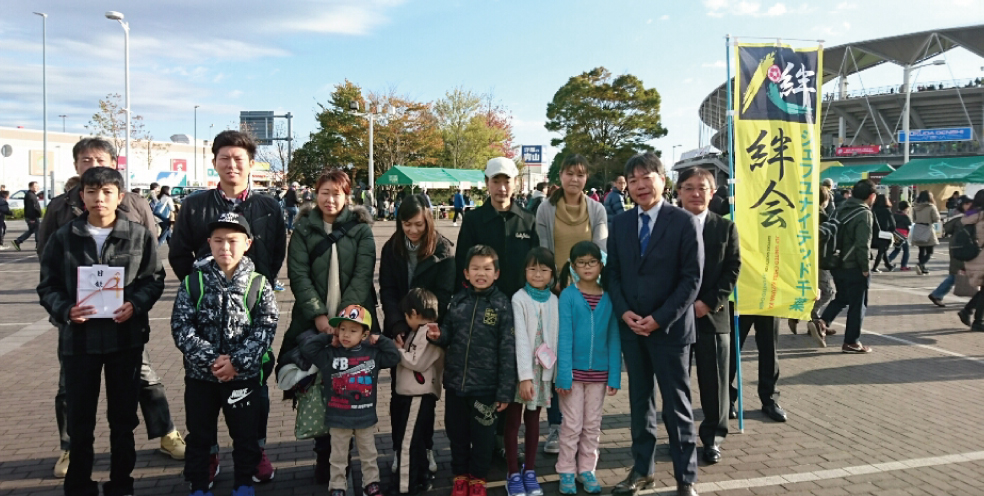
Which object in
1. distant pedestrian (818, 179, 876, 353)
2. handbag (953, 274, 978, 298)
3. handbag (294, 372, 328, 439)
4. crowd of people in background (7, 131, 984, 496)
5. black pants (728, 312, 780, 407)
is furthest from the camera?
handbag (953, 274, 978, 298)

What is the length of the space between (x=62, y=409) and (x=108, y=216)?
5.06 feet

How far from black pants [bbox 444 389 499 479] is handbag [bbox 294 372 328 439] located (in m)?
0.77

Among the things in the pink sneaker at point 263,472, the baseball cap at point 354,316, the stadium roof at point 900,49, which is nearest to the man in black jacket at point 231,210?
the pink sneaker at point 263,472

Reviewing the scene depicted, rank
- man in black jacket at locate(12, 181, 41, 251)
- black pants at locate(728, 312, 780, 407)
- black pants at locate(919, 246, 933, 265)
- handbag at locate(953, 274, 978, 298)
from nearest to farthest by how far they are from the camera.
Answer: black pants at locate(728, 312, 780, 407) < handbag at locate(953, 274, 978, 298) < black pants at locate(919, 246, 933, 265) < man in black jacket at locate(12, 181, 41, 251)

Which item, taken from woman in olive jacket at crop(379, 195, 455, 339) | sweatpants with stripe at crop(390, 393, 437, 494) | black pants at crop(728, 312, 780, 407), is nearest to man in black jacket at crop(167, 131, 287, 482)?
woman in olive jacket at crop(379, 195, 455, 339)

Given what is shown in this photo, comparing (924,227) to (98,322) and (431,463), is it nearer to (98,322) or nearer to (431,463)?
(431,463)

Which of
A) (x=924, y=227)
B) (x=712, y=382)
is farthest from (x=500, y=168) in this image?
(x=924, y=227)

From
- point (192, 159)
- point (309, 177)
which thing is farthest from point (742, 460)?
point (192, 159)

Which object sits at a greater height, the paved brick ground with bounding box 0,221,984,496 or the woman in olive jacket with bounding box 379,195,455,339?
the woman in olive jacket with bounding box 379,195,455,339

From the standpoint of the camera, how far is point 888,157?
56344 mm

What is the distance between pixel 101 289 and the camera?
3.48 metres

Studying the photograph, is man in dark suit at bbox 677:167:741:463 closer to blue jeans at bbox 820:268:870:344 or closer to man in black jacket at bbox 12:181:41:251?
blue jeans at bbox 820:268:870:344

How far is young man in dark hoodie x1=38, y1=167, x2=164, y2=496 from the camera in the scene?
3479 millimetres

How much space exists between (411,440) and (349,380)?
605 mm
